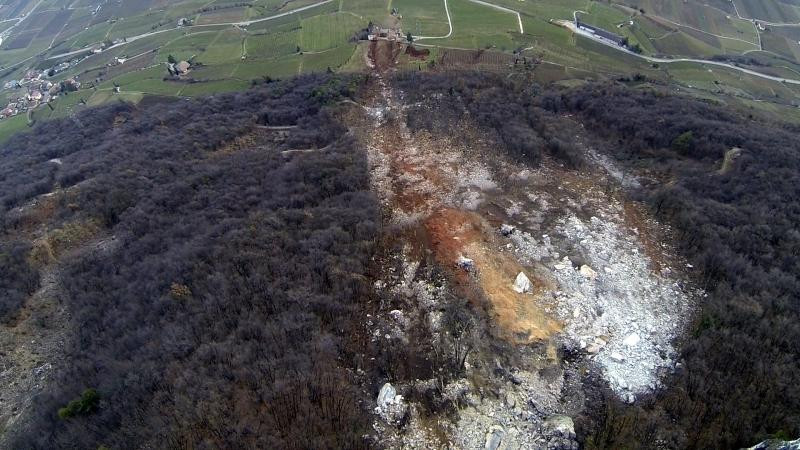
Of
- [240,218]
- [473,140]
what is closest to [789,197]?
[473,140]

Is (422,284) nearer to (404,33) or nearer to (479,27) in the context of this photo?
(404,33)

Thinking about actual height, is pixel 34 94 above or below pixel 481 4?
below

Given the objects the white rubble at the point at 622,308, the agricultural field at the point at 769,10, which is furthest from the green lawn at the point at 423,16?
the agricultural field at the point at 769,10

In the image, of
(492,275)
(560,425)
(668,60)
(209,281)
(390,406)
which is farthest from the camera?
(668,60)

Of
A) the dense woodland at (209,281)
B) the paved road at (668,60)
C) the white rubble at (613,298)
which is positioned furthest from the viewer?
the paved road at (668,60)

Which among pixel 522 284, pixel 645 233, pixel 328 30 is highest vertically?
pixel 328 30

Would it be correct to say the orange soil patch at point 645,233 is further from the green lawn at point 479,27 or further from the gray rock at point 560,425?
the green lawn at point 479,27

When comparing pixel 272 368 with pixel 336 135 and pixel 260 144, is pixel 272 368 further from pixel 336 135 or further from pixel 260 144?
pixel 260 144

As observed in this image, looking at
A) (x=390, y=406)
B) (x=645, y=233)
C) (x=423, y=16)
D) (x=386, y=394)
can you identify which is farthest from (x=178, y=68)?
(x=645, y=233)

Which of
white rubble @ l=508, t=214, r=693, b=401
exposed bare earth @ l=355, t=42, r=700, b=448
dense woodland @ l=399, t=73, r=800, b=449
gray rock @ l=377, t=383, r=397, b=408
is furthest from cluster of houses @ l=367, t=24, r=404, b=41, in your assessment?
gray rock @ l=377, t=383, r=397, b=408
